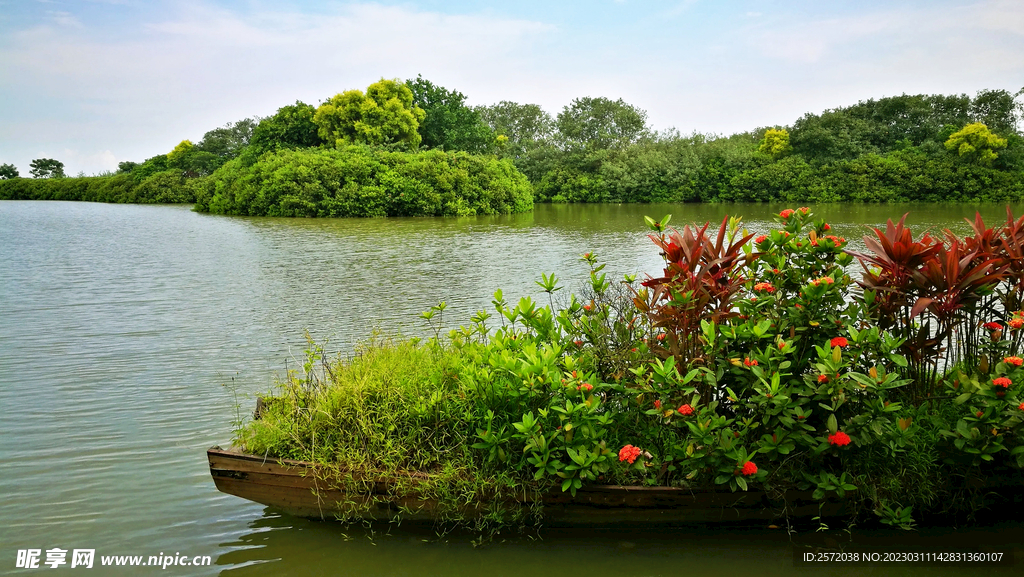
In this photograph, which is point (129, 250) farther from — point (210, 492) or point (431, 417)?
point (431, 417)

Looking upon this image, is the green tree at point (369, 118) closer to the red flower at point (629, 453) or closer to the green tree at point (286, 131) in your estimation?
the green tree at point (286, 131)

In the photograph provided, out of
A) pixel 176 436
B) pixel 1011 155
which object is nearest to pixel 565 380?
pixel 176 436

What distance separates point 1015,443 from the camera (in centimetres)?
299

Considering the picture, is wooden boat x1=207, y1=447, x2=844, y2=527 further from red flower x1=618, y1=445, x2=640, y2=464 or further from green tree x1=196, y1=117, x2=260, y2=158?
green tree x1=196, y1=117, x2=260, y2=158

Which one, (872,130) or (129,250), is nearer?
(129,250)

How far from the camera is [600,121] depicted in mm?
55125

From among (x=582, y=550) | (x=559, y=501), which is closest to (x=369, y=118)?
(x=559, y=501)

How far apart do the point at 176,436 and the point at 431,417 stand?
91.5 inches

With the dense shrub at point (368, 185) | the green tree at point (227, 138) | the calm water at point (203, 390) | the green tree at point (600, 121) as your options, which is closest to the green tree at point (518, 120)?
the green tree at point (600, 121)

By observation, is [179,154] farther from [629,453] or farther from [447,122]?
[629,453]

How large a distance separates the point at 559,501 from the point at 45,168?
234 ft

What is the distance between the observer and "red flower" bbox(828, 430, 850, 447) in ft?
9.26

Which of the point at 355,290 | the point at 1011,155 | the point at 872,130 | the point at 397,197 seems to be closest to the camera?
the point at 355,290

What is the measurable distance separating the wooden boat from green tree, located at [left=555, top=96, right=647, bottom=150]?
51310mm
